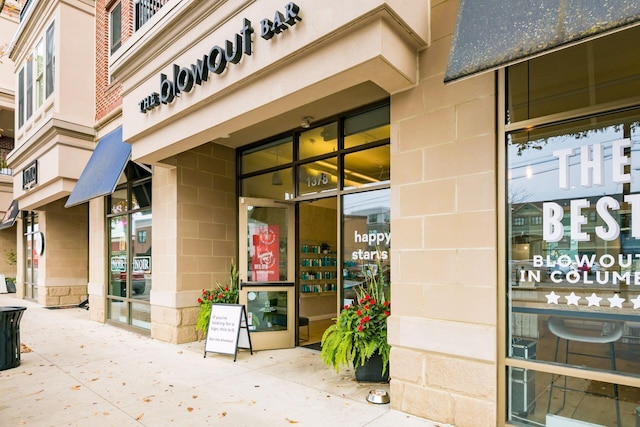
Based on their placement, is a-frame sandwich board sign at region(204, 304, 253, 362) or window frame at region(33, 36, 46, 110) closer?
a-frame sandwich board sign at region(204, 304, 253, 362)

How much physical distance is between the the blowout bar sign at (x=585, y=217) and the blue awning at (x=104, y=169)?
277 inches

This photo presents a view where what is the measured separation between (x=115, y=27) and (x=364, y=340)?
10112 mm

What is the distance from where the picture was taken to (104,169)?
849 cm

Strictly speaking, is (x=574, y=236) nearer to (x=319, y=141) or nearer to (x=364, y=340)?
(x=364, y=340)

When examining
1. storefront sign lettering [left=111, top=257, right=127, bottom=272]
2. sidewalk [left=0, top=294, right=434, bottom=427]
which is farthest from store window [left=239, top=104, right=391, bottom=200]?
storefront sign lettering [left=111, top=257, right=127, bottom=272]

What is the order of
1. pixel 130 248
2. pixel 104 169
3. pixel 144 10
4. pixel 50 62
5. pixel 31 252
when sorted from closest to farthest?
pixel 144 10 → pixel 104 169 → pixel 130 248 → pixel 50 62 → pixel 31 252

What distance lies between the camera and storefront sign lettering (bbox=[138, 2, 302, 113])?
4.46m

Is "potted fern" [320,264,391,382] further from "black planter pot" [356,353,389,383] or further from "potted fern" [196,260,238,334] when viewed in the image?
"potted fern" [196,260,238,334]

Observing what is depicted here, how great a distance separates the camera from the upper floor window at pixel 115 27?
10086 mm

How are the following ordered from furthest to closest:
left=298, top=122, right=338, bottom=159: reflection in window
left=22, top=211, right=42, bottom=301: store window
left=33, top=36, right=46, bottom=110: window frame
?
left=22, top=211, right=42, bottom=301: store window < left=33, top=36, right=46, bottom=110: window frame < left=298, top=122, right=338, bottom=159: reflection in window

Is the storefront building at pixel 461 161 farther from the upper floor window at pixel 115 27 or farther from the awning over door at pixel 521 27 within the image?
the upper floor window at pixel 115 27

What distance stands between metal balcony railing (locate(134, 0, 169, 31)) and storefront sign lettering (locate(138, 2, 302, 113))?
2.09 meters

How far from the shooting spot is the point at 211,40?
18.4ft

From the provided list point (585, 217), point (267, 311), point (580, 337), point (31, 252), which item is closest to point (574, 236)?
point (585, 217)
